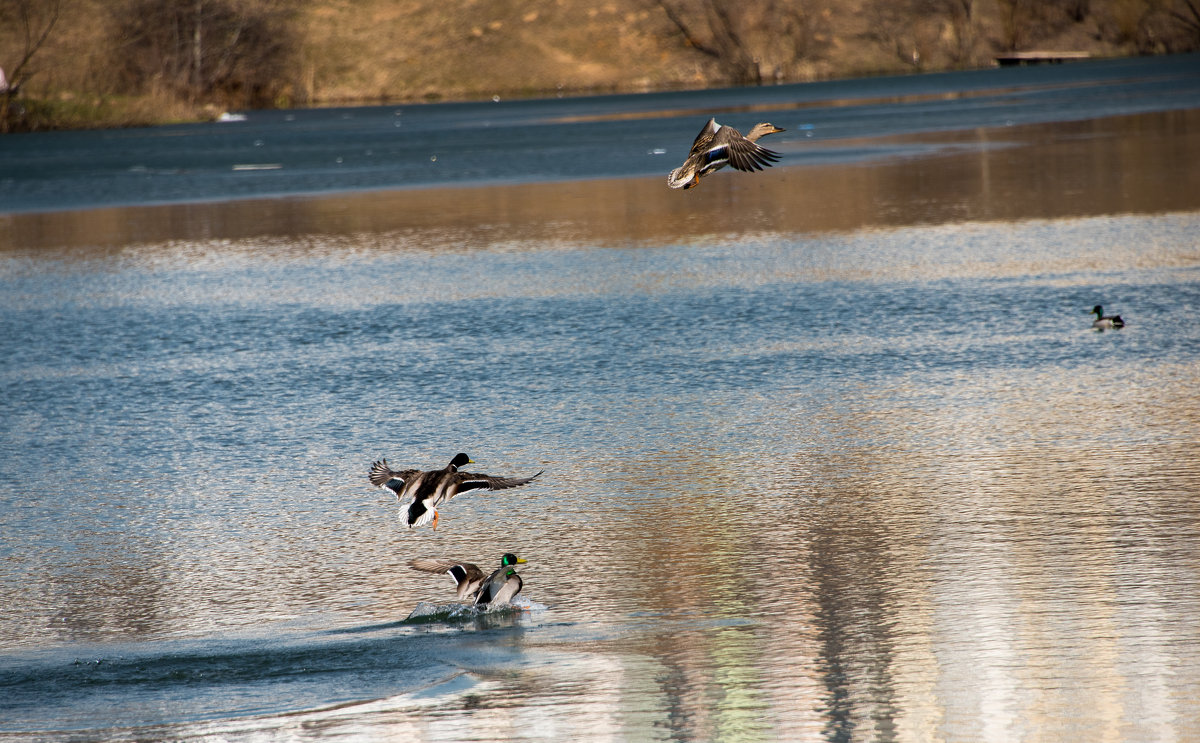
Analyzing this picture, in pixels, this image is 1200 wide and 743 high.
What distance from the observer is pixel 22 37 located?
63.5m

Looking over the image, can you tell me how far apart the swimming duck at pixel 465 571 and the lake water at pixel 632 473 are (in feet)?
0.54

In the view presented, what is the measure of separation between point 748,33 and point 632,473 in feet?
245

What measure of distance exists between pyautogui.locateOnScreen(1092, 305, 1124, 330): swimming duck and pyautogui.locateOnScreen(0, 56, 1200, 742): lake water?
122 mm

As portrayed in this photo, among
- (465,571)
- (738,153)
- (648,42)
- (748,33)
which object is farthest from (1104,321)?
(648,42)

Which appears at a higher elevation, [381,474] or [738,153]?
[738,153]

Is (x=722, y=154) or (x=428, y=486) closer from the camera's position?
(x=428, y=486)

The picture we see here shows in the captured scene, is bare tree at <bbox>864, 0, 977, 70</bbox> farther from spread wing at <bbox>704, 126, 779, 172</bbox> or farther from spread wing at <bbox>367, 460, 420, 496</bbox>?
spread wing at <bbox>367, 460, 420, 496</bbox>

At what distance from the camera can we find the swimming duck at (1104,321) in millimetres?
11609

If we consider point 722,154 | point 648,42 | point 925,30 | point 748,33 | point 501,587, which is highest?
point 648,42

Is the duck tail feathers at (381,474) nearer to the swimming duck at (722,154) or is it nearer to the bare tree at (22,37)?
the swimming duck at (722,154)

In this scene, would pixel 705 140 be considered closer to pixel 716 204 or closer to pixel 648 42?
pixel 716 204

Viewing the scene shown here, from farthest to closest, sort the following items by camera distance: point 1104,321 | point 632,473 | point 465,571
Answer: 1. point 1104,321
2. point 632,473
3. point 465,571

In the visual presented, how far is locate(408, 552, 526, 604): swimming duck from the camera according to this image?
6.35 meters

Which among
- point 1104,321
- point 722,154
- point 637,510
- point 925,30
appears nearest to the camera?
point 637,510
